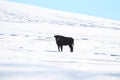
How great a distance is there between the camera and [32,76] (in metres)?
3.03

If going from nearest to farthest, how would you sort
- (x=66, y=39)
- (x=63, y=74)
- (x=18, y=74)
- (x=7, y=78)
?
(x=7, y=78)
(x=18, y=74)
(x=63, y=74)
(x=66, y=39)

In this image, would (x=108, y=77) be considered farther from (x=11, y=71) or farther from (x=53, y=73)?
(x=11, y=71)

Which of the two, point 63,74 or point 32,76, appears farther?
point 63,74

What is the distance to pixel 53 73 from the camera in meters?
3.30

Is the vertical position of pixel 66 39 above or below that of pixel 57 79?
below

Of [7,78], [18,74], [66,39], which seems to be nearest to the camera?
[7,78]

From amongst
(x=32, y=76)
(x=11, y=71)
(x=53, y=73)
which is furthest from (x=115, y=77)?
(x=11, y=71)

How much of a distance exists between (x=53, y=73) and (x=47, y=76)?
230mm

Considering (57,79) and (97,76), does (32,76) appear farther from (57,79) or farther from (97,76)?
(97,76)

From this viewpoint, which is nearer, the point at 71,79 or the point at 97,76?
the point at 71,79

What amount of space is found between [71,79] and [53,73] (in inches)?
13.0

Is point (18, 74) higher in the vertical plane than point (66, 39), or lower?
higher

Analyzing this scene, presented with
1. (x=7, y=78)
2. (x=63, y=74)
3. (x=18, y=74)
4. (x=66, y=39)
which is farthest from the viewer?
(x=66, y=39)

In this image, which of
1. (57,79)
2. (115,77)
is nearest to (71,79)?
(57,79)
